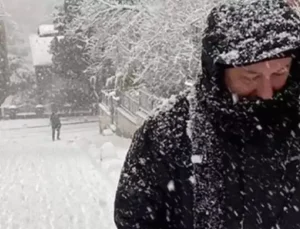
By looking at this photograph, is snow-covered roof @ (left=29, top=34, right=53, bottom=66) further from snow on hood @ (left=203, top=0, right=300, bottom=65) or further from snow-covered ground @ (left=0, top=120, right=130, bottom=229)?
snow on hood @ (left=203, top=0, right=300, bottom=65)

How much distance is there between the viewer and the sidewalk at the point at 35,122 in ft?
132

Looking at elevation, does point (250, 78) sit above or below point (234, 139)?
above

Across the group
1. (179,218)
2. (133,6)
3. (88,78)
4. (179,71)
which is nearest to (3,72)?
(88,78)

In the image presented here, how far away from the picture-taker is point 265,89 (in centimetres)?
203

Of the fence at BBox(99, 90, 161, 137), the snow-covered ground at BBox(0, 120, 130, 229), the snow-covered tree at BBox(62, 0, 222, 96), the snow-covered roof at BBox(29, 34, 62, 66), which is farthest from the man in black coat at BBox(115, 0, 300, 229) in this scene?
the snow-covered roof at BBox(29, 34, 62, 66)

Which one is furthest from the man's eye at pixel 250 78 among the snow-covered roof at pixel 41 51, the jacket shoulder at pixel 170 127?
the snow-covered roof at pixel 41 51

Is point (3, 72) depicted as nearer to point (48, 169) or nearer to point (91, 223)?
point (48, 169)

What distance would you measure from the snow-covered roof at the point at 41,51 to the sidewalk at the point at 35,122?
451 inches

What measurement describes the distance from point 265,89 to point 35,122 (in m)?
41.3

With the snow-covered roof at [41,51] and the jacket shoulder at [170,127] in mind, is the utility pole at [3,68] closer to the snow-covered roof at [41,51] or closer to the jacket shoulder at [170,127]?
the snow-covered roof at [41,51]

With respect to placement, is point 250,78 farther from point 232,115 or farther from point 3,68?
point 3,68

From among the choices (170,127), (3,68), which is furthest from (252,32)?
(3,68)

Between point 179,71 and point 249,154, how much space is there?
15463 mm

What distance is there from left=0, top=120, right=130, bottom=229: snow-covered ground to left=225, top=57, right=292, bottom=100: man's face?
24.0ft
